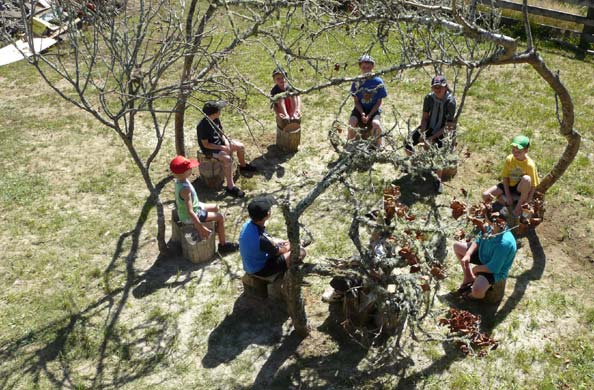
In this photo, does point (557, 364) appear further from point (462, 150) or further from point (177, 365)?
point (462, 150)

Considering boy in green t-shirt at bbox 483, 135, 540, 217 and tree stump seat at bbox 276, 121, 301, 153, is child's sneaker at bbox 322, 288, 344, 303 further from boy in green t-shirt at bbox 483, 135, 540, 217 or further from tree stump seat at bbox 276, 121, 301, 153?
tree stump seat at bbox 276, 121, 301, 153

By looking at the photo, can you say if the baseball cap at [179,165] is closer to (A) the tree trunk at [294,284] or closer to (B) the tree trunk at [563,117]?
(A) the tree trunk at [294,284]

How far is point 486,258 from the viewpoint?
575 centimetres

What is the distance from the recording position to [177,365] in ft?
17.5

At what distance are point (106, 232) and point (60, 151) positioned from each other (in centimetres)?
250

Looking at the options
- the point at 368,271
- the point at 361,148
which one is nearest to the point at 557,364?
the point at 368,271

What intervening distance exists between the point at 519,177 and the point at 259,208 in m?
3.34

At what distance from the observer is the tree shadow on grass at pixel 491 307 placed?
523cm

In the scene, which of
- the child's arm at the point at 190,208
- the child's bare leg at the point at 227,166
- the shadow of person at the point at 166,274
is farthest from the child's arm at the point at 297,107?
the shadow of person at the point at 166,274

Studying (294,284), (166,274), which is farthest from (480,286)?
(166,274)

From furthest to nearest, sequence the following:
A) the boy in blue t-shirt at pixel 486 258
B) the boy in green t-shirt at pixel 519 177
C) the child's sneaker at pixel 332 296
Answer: the boy in green t-shirt at pixel 519 177, the child's sneaker at pixel 332 296, the boy in blue t-shirt at pixel 486 258

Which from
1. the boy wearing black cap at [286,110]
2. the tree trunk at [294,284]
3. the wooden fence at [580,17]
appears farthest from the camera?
the wooden fence at [580,17]

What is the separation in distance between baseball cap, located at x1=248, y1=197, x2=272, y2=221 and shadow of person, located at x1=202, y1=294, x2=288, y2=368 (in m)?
1.03

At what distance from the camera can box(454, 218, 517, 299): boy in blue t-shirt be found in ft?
18.1
